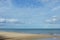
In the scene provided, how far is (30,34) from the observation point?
634 cm

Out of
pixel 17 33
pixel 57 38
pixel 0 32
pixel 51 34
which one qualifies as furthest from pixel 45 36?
pixel 0 32

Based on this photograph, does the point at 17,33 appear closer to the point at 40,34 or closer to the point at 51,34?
the point at 40,34

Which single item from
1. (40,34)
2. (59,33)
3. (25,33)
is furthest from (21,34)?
(59,33)

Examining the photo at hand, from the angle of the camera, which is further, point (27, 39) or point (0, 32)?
point (0, 32)

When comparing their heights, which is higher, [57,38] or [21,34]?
[21,34]

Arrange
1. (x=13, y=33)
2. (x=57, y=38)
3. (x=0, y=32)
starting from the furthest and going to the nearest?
(x=13, y=33) < (x=0, y=32) < (x=57, y=38)

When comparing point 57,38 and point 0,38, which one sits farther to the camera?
point 57,38

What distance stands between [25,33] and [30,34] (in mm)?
199

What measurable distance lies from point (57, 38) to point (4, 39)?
1709 millimetres

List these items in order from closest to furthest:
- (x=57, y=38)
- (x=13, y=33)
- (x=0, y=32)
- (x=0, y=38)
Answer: (x=0, y=38) < (x=57, y=38) < (x=0, y=32) < (x=13, y=33)

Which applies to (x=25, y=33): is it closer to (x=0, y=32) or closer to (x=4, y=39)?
(x=0, y=32)

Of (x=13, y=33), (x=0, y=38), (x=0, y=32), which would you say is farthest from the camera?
(x=13, y=33)

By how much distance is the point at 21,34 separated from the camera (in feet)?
21.0

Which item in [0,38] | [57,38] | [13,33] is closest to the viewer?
[0,38]
